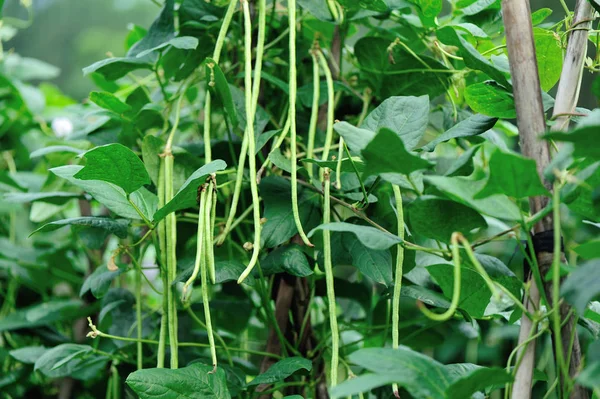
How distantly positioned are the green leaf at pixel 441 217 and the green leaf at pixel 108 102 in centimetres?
32

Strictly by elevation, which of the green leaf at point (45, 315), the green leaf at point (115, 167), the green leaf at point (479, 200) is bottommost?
the green leaf at point (45, 315)

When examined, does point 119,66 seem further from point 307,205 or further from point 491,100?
point 491,100

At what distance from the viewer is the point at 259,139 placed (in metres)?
0.48

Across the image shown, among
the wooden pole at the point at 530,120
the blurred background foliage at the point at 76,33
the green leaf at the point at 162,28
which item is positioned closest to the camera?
the wooden pole at the point at 530,120

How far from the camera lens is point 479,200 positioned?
30cm

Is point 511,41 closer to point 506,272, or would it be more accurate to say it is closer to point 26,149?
point 506,272

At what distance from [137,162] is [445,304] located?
239 mm

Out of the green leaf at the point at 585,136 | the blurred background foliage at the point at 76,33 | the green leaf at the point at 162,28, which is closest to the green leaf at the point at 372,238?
the green leaf at the point at 585,136

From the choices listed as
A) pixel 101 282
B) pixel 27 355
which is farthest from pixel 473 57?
pixel 27 355

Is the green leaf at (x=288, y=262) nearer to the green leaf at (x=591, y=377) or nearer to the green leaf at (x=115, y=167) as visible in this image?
the green leaf at (x=115, y=167)

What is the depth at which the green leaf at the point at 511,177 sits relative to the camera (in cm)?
28

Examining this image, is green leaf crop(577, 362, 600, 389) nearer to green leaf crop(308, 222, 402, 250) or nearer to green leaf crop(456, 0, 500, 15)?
green leaf crop(308, 222, 402, 250)

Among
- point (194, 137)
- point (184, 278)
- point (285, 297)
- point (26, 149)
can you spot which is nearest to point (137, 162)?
point (184, 278)

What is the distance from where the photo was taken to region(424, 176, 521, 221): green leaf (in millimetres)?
295
